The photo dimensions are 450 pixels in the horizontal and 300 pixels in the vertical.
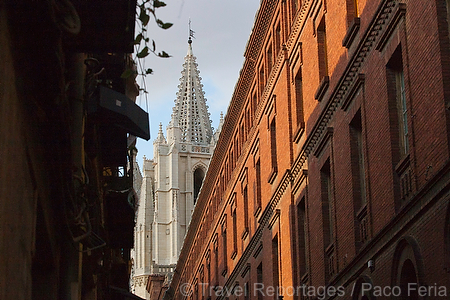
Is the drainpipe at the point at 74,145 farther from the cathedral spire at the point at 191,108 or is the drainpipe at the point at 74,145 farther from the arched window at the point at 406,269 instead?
the cathedral spire at the point at 191,108

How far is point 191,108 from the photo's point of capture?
146m

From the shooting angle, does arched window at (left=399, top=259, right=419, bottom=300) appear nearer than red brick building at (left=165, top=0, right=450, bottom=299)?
No

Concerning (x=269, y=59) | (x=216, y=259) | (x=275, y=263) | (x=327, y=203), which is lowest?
(x=275, y=263)

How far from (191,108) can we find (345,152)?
125 meters

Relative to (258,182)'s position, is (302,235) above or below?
below

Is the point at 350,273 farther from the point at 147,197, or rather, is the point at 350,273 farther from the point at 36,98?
the point at 147,197

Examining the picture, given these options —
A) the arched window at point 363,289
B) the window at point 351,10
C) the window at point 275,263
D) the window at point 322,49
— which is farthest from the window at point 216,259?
the window at point 351,10

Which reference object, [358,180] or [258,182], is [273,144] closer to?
[258,182]

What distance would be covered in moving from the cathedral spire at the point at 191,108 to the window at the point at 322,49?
118 metres

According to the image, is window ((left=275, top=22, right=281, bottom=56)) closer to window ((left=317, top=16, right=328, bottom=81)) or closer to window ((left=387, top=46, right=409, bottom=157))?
window ((left=317, top=16, right=328, bottom=81))

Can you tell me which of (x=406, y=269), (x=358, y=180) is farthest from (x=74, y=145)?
(x=358, y=180)

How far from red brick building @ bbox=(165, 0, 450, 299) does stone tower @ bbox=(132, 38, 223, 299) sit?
321ft

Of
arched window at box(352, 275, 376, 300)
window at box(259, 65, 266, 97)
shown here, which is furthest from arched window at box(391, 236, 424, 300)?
window at box(259, 65, 266, 97)

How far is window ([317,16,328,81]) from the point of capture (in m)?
24.7
